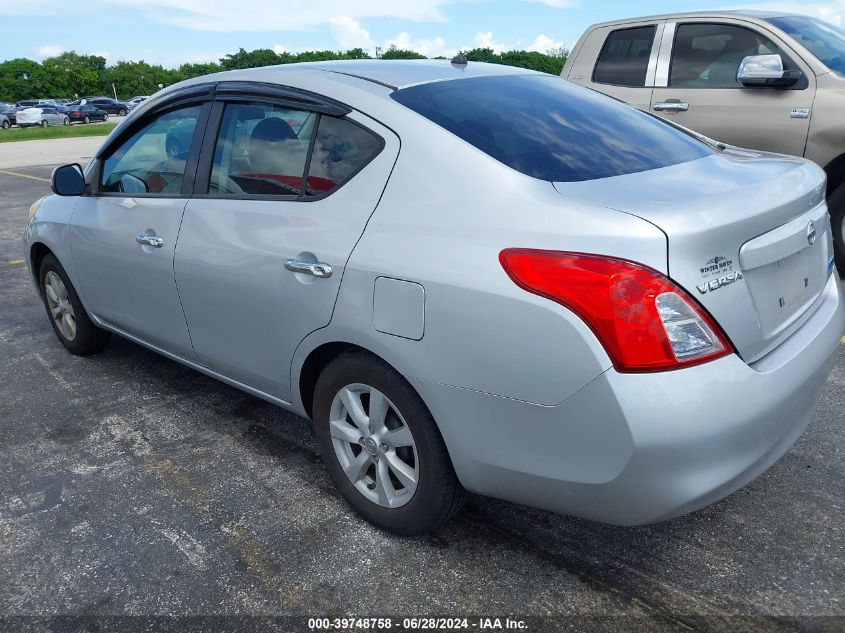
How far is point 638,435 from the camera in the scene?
1.85 meters

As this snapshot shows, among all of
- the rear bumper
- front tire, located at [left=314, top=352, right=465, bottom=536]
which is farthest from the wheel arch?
front tire, located at [left=314, top=352, right=465, bottom=536]

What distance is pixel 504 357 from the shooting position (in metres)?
2.00

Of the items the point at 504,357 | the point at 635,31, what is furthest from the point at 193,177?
the point at 635,31

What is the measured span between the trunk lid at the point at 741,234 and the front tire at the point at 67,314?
10.6 ft

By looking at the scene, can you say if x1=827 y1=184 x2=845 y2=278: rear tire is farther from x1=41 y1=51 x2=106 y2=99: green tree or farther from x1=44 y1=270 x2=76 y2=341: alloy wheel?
x1=41 y1=51 x2=106 y2=99: green tree

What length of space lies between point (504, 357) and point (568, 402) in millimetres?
213

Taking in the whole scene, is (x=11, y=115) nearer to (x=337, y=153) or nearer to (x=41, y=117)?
(x=41, y=117)

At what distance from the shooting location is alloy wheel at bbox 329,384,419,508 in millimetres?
2432

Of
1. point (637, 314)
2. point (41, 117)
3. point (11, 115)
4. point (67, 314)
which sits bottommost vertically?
point (67, 314)

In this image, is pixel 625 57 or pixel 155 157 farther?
pixel 625 57

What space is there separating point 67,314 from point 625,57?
4956mm

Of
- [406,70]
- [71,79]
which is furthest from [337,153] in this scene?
[71,79]

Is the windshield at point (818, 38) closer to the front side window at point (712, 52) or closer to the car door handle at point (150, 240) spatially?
the front side window at point (712, 52)

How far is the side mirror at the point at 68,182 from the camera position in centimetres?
378
